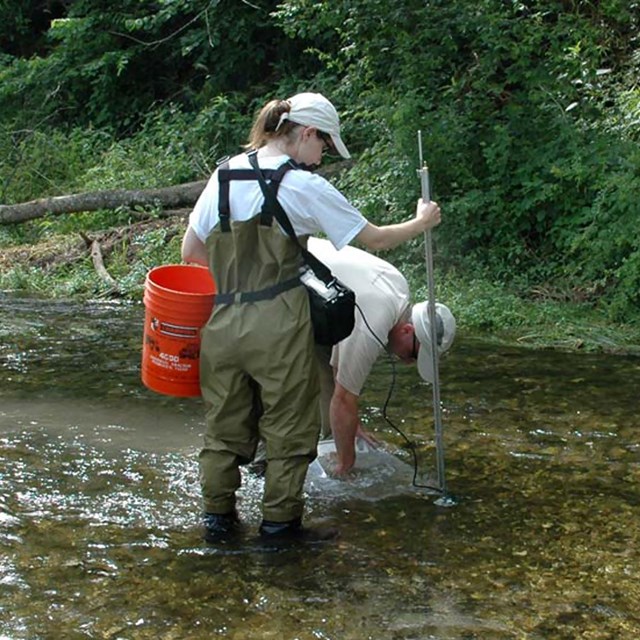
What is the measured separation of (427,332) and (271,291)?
86cm

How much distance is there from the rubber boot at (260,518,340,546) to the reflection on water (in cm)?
8

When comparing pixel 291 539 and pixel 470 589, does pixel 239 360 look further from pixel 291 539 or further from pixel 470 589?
pixel 470 589

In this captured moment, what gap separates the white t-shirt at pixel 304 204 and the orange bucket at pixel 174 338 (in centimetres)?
44

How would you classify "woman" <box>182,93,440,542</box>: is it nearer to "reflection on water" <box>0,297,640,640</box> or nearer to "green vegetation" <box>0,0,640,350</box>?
"reflection on water" <box>0,297,640,640</box>

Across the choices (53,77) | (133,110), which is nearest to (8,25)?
(53,77)

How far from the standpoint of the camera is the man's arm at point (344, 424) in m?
4.65

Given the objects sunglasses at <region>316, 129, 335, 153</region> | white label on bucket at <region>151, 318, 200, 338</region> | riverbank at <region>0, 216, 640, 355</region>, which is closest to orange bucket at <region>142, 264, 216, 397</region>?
white label on bucket at <region>151, 318, 200, 338</region>

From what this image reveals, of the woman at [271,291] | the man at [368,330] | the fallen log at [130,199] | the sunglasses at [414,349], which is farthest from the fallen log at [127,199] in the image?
the woman at [271,291]

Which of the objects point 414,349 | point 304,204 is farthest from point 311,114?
point 414,349

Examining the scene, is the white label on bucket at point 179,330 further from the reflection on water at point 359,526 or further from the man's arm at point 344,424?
the reflection on water at point 359,526

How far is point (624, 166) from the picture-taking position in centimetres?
896

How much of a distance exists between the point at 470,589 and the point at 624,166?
19.0ft

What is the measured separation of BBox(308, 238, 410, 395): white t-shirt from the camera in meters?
4.58

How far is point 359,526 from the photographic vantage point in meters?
4.63
